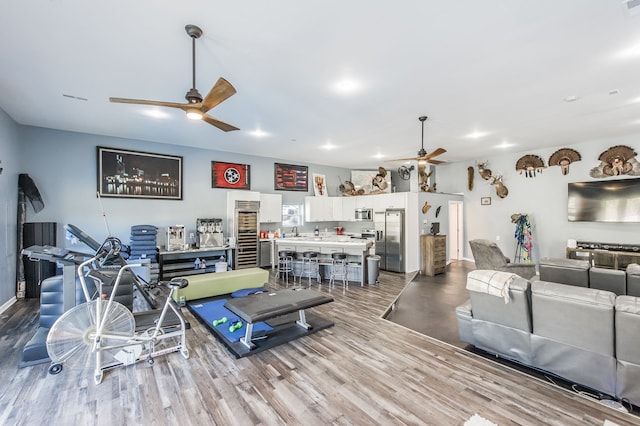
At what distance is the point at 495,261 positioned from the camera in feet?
18.4

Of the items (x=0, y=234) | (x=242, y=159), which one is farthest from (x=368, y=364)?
(x=242, y=159)

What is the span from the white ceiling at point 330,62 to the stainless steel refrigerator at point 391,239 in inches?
110

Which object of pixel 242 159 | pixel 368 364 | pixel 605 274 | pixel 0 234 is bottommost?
pixel 368 364

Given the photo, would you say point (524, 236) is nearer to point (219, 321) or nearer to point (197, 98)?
point (219, 321)

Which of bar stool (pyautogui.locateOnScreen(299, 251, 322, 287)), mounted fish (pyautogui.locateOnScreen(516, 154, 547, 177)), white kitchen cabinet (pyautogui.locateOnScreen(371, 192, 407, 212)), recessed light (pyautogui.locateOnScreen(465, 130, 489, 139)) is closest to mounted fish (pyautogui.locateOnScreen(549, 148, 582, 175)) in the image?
mounted fish (pyautogui.locateOnScreen(516, 154, 547, 177))

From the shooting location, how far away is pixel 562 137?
624 centimetres

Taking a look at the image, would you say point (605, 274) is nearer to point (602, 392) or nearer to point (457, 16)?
point (602, 392)

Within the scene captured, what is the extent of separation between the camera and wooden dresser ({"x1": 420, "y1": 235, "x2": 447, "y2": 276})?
7.19 meters

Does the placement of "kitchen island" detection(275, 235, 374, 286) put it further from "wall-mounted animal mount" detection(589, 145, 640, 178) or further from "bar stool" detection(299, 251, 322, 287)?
"wall-mounted animal mount" detection(589, 145, 640, 178)

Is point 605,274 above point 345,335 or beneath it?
above

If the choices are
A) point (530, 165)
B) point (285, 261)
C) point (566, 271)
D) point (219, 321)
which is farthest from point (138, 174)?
point (530, 165)

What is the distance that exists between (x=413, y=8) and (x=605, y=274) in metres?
4.19

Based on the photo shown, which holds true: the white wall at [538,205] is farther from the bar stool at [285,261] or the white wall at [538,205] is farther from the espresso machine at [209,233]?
the espresso machine at [209,233]

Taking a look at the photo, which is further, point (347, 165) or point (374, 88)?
point (347, 165)
